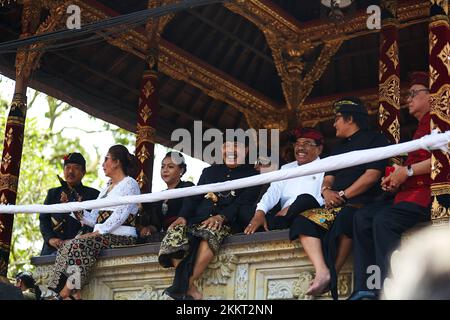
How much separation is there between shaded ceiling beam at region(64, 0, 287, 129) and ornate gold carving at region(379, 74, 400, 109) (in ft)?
12.7

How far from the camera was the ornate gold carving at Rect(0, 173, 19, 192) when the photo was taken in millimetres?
12266

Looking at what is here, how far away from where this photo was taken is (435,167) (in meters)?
8.41

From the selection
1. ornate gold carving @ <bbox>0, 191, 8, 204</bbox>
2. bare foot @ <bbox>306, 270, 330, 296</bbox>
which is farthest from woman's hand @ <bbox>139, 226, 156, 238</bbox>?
bare foot @ <bbox>306, 270, 330, 296</bbox>

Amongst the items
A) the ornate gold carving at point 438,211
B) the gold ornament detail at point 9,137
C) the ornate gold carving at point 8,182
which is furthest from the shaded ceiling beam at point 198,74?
the ornate gold carving at point 438,211

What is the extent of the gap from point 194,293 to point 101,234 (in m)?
1.37

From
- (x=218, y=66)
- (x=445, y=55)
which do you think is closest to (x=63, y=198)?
(x=445, y=55)

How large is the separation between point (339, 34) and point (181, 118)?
3.65 meters

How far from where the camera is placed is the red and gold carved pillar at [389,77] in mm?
10797

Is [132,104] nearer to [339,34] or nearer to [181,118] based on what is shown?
[181,118]

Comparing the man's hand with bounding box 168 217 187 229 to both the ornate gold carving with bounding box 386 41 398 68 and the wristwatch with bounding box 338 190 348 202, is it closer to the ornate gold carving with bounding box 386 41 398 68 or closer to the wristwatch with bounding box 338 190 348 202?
the wristwatch with bounding box 338 190 348 202

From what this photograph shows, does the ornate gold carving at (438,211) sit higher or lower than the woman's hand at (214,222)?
lower

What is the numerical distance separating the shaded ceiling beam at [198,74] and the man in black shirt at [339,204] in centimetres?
502

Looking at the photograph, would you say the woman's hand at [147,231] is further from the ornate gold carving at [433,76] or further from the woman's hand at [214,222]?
the ornate gold carving at [433,76]
